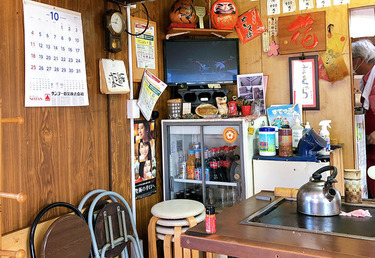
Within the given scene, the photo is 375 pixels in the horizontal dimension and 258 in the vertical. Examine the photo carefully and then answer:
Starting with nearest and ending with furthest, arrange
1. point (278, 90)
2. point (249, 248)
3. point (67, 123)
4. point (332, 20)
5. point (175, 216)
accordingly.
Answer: point (249, 248) → point (67, 123) → point (175, 216) → point (332, 20) → point (278, 90)

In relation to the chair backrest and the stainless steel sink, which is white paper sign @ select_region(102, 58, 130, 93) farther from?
the stainless steel sink

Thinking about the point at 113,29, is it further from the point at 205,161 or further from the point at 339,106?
the point at 339,106

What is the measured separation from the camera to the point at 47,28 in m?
2.36

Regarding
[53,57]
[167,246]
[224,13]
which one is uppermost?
[224,13]

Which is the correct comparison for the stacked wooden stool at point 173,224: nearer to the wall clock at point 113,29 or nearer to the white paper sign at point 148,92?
the white paper sign at point 148,92

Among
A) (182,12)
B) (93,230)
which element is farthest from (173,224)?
(182,12)

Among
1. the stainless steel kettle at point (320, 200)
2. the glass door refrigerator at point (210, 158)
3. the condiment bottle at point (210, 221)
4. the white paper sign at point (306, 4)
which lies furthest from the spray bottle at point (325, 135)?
the condiment bottle at point (210, 221)

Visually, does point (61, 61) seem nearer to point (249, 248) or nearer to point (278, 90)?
point (249, 248)

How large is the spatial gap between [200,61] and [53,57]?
1.62 meters

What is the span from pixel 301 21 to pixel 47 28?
89.5 inches

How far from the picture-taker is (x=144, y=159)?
10.8 feet

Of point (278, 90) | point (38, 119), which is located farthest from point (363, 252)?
point (278, 90)

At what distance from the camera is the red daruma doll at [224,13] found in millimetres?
3496

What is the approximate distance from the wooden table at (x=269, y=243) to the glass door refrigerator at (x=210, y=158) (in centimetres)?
151
